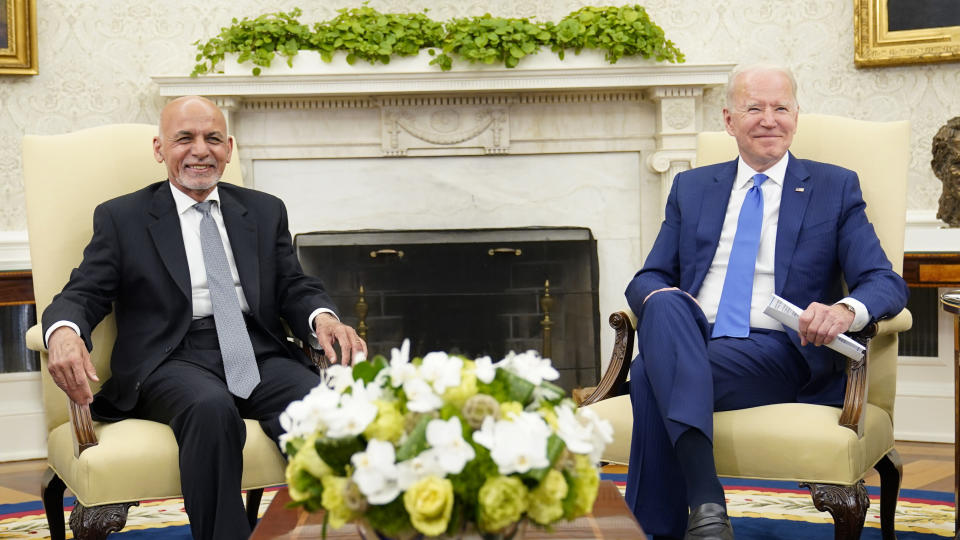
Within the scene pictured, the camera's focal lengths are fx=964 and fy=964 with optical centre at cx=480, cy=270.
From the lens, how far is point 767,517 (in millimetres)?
3043

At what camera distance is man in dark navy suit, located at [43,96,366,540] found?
7.33ft

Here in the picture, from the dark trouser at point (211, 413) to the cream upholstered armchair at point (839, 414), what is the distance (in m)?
0.82

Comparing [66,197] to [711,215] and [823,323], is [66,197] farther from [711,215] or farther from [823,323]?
[823,323]

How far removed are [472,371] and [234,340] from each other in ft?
4.34

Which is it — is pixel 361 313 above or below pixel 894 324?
below

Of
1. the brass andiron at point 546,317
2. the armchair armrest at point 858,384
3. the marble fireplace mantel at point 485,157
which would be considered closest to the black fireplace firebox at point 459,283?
the brass andiron at point 546,317

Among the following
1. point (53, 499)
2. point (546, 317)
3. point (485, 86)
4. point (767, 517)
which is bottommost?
point (767, 517)

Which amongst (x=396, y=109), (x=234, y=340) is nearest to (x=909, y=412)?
(x=396, y=109)

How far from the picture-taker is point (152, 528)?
3016mm

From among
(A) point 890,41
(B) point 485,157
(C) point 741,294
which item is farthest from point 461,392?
(A) point 890,41

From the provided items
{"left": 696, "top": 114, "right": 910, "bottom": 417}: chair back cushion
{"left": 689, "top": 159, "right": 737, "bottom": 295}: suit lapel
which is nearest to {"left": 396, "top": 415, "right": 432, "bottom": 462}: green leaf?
{"left": 689, "top": 159, "right": 737, "bottom": 295}: suit lapel

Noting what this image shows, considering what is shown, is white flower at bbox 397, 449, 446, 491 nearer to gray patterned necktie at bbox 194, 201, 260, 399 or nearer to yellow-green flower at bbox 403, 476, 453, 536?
yellow-green flower at bbox 403, 476, 453, 536

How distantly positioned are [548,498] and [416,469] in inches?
7.0

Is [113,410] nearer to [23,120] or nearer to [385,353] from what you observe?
[385,353]
